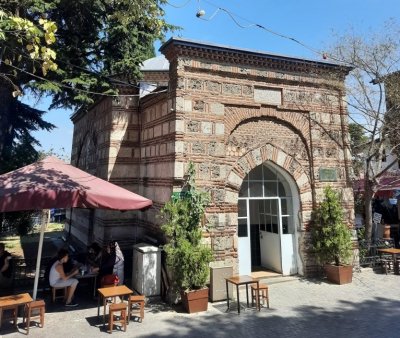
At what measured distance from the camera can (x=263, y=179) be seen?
32.9 feet

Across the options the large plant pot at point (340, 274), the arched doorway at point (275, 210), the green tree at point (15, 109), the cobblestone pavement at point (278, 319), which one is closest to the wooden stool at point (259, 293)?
the cobblestone pavement at point (278, 319)

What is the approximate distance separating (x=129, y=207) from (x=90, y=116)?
8.32m

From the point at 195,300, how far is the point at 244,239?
2619 mm

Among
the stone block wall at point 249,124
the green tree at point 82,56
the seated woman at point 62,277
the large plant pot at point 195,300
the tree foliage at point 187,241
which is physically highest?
the green tree at point 82,56

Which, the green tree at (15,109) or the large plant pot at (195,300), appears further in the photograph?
the green tree at (15,109)

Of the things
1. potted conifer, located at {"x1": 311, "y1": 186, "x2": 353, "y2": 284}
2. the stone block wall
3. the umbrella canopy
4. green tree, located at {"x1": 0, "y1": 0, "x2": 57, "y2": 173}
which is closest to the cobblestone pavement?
potted conifer, located at {"x1": 311, "y1": 186, "x2": 353, "y2": 284}

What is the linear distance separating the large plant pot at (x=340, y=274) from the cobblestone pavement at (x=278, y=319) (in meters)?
0.53

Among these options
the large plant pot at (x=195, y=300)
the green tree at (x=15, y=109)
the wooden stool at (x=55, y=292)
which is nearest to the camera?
the large plant pot at (x=195, y=300)

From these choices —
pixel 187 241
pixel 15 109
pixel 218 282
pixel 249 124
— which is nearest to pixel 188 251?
pixel 187 241

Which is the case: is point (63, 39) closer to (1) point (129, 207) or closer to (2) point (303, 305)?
(1) point (129, 207)

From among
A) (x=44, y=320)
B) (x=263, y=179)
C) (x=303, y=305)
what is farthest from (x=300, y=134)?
(x=44, y=320)

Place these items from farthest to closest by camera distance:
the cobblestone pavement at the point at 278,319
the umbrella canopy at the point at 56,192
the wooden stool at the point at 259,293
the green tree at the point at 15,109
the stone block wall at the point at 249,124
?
the stone block wall at the point at 249,124 → the green tree at the point at 15,109 → the wooden stool at the point at 259,293 → the umbrella canopy at the point at 56,192 → the cobblestone pavement at the point at 278,319

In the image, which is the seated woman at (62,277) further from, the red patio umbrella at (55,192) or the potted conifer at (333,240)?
the potted conifer at (333,240)

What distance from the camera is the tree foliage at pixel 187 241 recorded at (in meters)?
7.25
